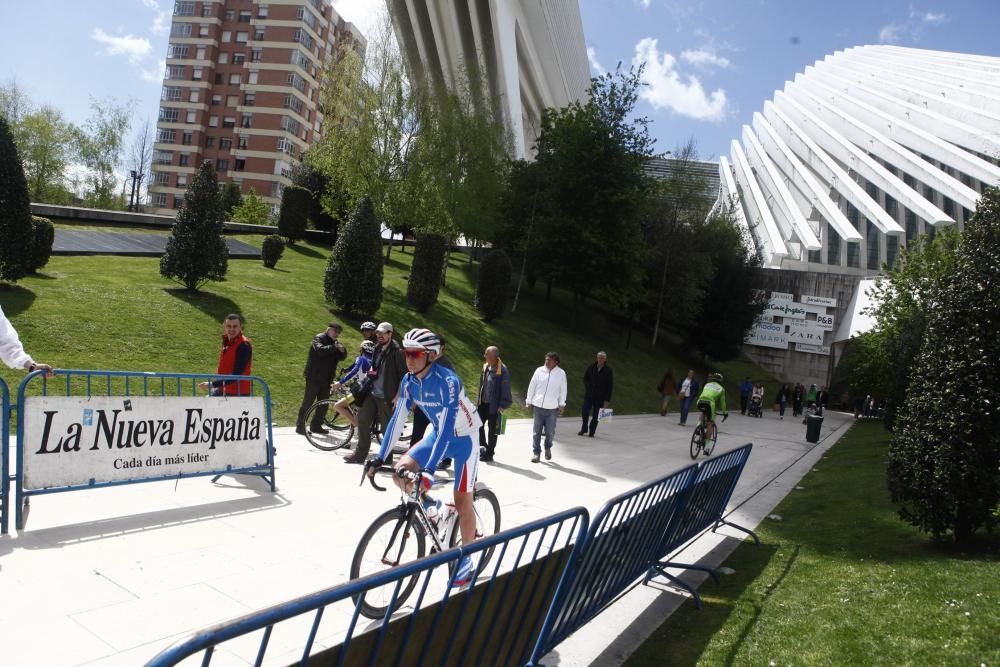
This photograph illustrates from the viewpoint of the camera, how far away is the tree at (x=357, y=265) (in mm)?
19250

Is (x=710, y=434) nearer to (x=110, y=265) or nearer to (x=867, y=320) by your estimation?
(x=110, y=265)

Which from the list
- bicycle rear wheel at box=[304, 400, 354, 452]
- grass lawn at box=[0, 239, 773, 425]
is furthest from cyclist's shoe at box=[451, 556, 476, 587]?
grass lawn at box=[0, 239, 773, 425]

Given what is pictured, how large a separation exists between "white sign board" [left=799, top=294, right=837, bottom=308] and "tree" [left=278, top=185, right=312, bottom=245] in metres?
29.7

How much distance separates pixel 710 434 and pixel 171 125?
241 ft

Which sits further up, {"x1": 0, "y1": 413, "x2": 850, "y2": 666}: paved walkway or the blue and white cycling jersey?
the blue and white cycling jersey

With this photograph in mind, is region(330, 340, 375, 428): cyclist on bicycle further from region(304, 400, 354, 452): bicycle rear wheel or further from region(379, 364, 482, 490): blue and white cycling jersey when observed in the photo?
region(379, 364, 482, 490): blue and white cycling jersey

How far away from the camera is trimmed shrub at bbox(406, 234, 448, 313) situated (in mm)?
22812

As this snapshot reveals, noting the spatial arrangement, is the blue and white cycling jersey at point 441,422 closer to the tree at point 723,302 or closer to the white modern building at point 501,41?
the tree at point 723,302

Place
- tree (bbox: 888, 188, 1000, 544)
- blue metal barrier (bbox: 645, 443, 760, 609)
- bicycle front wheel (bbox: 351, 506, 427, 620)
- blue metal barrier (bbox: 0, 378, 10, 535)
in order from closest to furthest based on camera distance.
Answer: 1. bicycle front wheel (bbox: 351, 506, 427, 620)
2. blue metal barrier (bbox: 0, 378, 10, 535)
3. blue metal barrier (bbox: 645, 443, 760, 609)
4. tree (bbox: 888, 188, 1000, 544)

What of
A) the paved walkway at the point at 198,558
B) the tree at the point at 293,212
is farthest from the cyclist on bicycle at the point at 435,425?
the tree at the point at 293,212

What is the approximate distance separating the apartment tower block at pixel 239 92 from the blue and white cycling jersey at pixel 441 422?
68.5 metres

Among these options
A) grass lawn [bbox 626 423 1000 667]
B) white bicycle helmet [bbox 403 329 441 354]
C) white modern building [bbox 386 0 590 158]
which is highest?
white modern building [bbox 386 0 590 158]

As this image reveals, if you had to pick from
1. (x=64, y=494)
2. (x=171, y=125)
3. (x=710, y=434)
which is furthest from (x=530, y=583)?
(x=171, y=125)

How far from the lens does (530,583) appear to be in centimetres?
353
